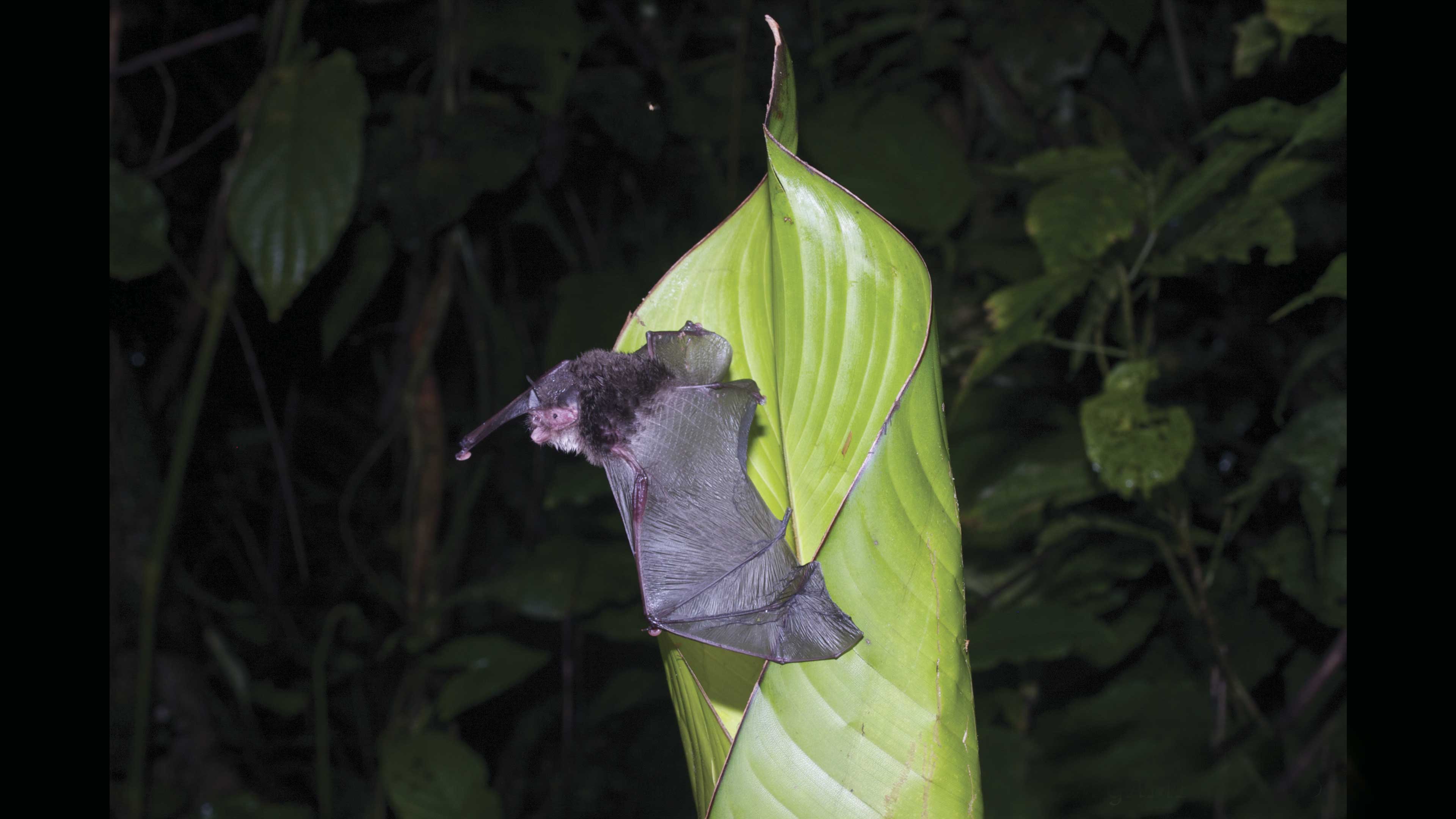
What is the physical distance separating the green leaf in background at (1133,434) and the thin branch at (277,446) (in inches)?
44.2

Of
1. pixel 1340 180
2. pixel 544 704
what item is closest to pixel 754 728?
pixel 1340 180

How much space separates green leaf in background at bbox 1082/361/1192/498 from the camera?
2.08 ft

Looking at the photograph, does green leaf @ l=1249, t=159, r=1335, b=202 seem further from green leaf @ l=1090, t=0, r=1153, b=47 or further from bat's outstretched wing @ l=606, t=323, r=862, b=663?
bat's outstretched wing @ l=606, t=323, r=862, b=663

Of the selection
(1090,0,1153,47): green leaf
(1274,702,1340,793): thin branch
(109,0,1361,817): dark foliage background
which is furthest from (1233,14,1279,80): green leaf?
(1274,702,1340,793): thin branch

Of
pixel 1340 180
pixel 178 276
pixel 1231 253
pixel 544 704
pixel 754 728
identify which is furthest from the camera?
pixel 544 704

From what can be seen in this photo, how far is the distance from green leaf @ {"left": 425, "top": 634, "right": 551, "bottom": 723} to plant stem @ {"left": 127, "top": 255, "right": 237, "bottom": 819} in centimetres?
33

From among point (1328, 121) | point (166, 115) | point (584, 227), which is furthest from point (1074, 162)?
point (166, 115)

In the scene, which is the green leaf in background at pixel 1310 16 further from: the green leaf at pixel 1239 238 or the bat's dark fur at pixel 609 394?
the bat's dark fur at pixel 609 394

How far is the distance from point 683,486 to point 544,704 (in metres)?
1.40

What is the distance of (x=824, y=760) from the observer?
23 cm

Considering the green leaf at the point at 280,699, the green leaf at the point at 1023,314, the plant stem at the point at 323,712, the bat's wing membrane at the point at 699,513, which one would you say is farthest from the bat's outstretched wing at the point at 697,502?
the green leaf at the point at 280,699

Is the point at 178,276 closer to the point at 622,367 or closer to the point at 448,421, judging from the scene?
the point at 448,421

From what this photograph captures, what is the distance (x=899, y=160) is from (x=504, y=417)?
801 millimetres

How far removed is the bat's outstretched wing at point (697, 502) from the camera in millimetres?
241
